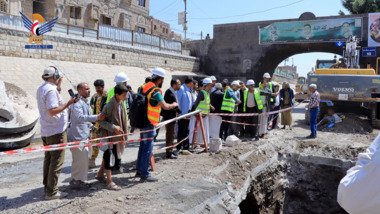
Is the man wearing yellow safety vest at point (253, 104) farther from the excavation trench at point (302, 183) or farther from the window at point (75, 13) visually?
the window at point (75, 13)

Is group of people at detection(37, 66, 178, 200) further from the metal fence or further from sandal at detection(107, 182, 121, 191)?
the metal fence

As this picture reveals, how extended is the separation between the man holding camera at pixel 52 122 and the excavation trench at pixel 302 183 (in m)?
4.91

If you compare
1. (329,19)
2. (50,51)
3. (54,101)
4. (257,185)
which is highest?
(329,19)

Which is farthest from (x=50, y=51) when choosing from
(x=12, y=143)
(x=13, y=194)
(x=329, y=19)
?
(x=329, y=19)

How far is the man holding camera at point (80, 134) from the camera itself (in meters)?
4.02

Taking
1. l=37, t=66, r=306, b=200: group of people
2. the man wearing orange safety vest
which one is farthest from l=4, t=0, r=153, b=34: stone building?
the man wearing orange safety vest

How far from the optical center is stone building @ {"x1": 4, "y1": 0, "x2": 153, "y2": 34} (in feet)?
68.1

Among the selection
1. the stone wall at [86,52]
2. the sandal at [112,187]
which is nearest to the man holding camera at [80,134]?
the sandal at [112,187]

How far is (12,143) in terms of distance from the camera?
7387 millimetres

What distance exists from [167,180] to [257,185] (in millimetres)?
2681

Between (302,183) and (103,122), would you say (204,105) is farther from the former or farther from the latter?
(302,183)

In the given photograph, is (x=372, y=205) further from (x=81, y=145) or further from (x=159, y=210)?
(x=81, y=145)

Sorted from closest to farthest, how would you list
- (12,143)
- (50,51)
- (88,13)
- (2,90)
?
(12,143)
(2,90)
(50,51)
(88,13)

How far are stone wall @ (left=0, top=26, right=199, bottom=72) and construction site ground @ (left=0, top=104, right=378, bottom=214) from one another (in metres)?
8.52
